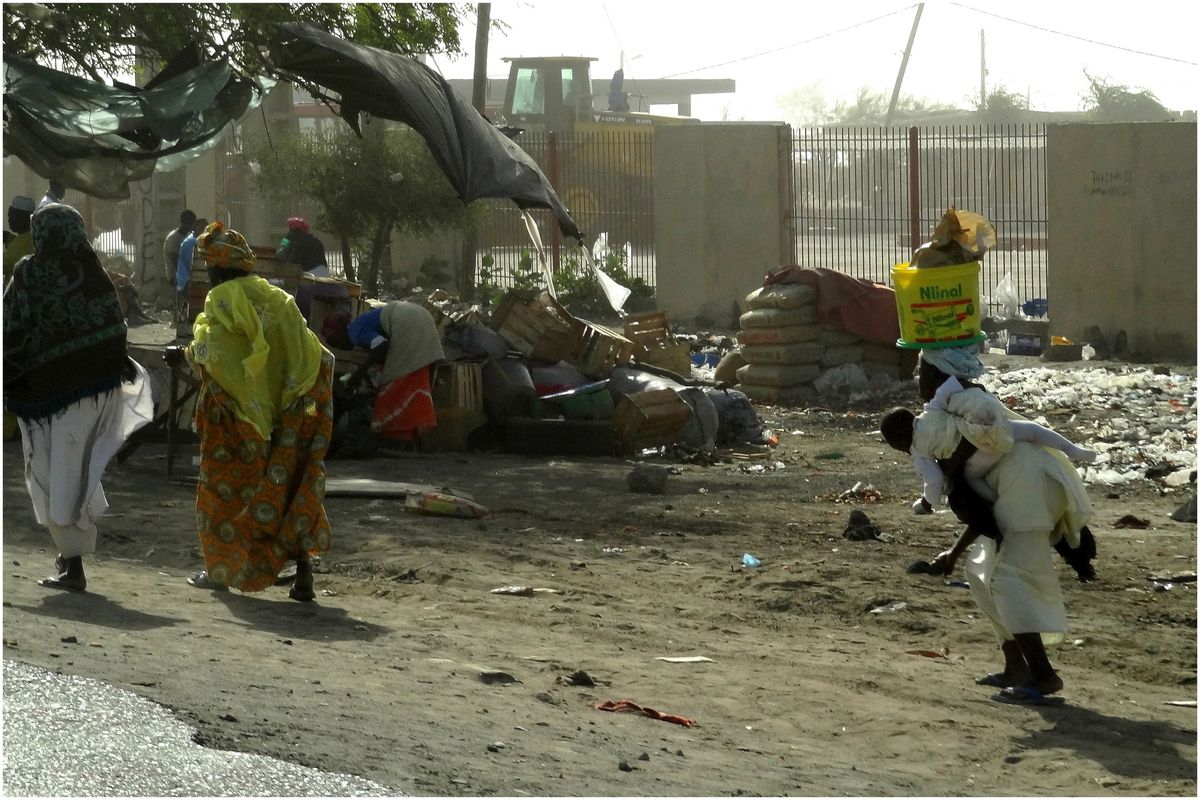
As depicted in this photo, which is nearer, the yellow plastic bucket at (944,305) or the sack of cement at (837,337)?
the yellow plastic bucket at (944,305)

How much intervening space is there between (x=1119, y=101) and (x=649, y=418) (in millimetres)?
49274

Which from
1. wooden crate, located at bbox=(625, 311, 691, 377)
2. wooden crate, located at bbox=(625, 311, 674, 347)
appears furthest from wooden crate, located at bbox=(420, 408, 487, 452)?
wooden crate, located at bbox=(625, 311, 674, 347)

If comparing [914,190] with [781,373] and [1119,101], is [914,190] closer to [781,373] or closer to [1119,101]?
[781,373]

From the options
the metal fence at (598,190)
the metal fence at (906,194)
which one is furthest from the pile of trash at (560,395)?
the metal fence at (598,190)

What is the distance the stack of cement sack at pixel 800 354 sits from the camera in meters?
14.4

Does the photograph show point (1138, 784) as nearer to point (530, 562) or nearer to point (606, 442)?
point (530, 562)

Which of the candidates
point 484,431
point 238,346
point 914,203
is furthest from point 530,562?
point 914,203

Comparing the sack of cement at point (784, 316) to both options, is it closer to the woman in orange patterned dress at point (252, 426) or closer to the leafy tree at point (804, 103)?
the woman in orange patterned dress at point (252, 426)

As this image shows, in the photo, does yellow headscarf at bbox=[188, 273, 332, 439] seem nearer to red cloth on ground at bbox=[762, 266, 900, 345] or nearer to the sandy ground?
the sandy ground

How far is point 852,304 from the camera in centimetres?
1439

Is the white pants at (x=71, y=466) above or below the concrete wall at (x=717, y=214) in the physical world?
below

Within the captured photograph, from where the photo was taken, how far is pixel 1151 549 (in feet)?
27.4

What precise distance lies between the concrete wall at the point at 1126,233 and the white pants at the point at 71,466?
1274 centimetres

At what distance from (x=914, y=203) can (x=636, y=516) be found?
11430 millimetres
